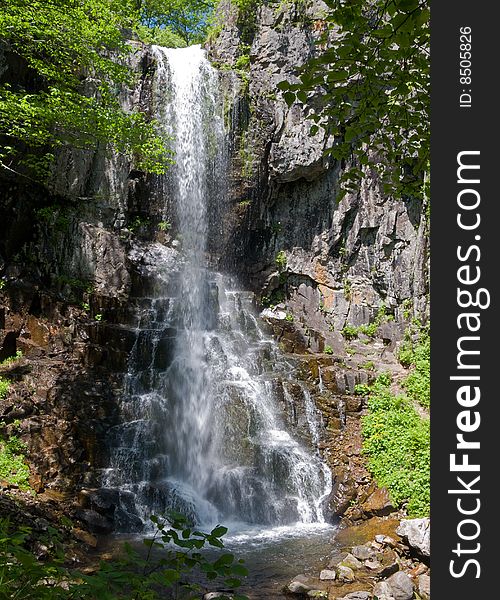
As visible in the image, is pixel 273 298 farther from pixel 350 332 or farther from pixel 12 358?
pixel 12 358

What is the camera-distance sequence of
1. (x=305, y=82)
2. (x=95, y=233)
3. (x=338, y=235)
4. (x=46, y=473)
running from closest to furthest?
(x=305, y=82), (x=46, y=473), (x=95, y=233), (x=338, y=235)

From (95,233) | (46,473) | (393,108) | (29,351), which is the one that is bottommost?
(46,473)

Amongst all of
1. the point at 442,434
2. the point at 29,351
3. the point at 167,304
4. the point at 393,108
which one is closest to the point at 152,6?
the point at 167,304

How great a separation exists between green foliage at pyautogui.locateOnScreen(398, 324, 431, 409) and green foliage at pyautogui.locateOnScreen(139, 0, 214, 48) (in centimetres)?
1973

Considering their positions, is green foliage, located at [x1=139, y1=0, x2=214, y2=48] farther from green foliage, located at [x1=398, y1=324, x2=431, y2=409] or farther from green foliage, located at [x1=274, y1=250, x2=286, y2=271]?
green foliage, located at [x1=398, y1=324, x2=431, y2=409]

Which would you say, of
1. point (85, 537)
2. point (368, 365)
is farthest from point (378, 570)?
point (368, 365)

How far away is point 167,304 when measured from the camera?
13742mm

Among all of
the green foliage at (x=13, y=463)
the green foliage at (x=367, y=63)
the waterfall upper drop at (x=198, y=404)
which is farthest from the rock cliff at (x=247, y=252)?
the green foliage at (x=367, y=63)

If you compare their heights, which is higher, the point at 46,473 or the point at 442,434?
the point at 442,434

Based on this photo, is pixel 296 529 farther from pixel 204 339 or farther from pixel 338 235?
pixel 338 235

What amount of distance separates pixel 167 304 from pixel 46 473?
611 cm

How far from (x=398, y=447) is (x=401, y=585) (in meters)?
3.91

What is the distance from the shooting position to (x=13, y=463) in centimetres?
824

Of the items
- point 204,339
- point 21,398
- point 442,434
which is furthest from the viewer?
point 204,339
